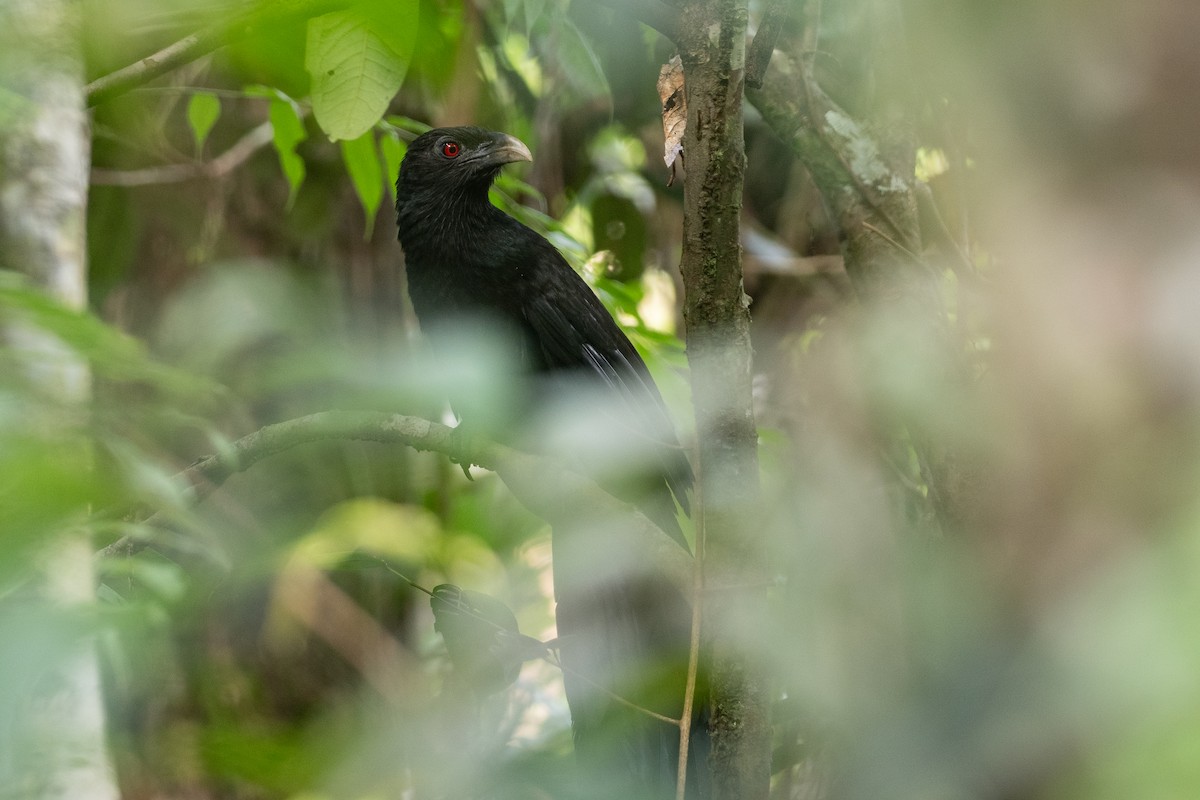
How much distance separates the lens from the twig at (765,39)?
150 centimetres

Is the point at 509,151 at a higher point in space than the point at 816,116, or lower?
higher

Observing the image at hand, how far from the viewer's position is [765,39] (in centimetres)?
150

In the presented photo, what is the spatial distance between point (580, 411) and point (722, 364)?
1.11 feet

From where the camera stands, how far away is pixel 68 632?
643 millimetres

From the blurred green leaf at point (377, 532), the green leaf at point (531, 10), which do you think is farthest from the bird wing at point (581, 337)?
the green leaf at point (531, 10)

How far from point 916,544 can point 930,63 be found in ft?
2.63

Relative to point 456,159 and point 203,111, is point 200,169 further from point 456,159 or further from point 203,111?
point 203,111

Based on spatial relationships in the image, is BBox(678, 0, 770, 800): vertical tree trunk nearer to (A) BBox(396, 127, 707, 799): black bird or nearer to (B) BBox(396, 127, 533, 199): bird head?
(A) BBox(396, 127, 707, 799): black bird

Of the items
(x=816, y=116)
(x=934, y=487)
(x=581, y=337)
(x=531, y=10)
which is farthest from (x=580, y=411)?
(x=581, y=337)

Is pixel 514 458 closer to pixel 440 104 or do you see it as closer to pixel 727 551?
pixel 727 551

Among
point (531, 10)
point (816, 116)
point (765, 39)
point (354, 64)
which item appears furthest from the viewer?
point (816, 116)

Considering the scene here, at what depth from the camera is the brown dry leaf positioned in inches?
62.7

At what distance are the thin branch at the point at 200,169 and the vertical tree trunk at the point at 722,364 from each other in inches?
132

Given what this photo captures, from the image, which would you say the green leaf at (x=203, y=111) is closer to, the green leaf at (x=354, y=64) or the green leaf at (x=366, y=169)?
the green leaf at (x=366, y=169)
